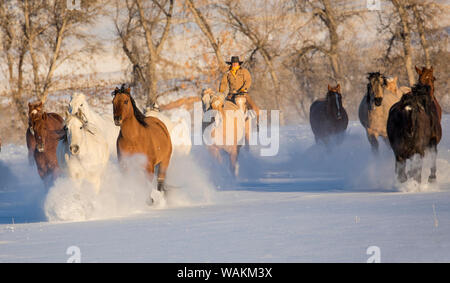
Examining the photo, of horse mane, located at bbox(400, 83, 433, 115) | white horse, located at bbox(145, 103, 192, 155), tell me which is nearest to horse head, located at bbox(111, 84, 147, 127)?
white horse, located at bbox(145, 103, 192, 155)

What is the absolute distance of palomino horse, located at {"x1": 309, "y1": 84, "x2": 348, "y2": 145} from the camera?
65.4ft

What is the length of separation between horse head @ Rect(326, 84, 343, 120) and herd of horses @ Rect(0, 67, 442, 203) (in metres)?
1.78

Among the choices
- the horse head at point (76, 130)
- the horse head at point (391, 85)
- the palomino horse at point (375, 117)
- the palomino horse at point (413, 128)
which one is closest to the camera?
the horse head at point (76, 130)

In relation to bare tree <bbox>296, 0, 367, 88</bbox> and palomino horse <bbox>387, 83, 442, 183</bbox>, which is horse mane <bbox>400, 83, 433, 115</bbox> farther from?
bare tree <bbox>296, 0, 367, 88</bbox>

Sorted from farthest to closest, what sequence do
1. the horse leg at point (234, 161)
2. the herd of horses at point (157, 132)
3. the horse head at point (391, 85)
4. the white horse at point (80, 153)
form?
the horse head at point (391, 85)
the horse leg at point (234, 161)
the herd of horses at point (157, 132)
the white horse at point (80, 153)

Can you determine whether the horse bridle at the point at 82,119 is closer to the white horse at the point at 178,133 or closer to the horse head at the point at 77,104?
the horse head at the point at 77,104

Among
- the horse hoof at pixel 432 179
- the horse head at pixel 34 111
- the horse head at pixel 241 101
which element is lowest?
the horse hoof at pixel 432 179

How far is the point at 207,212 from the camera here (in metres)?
11.0

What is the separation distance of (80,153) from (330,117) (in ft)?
33.9

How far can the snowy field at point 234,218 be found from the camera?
7.21m

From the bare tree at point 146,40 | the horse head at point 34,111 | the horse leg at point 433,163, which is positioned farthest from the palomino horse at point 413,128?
the bare tree at point 146,40

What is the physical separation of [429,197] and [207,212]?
127 inches

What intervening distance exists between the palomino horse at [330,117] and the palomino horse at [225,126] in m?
3.12
